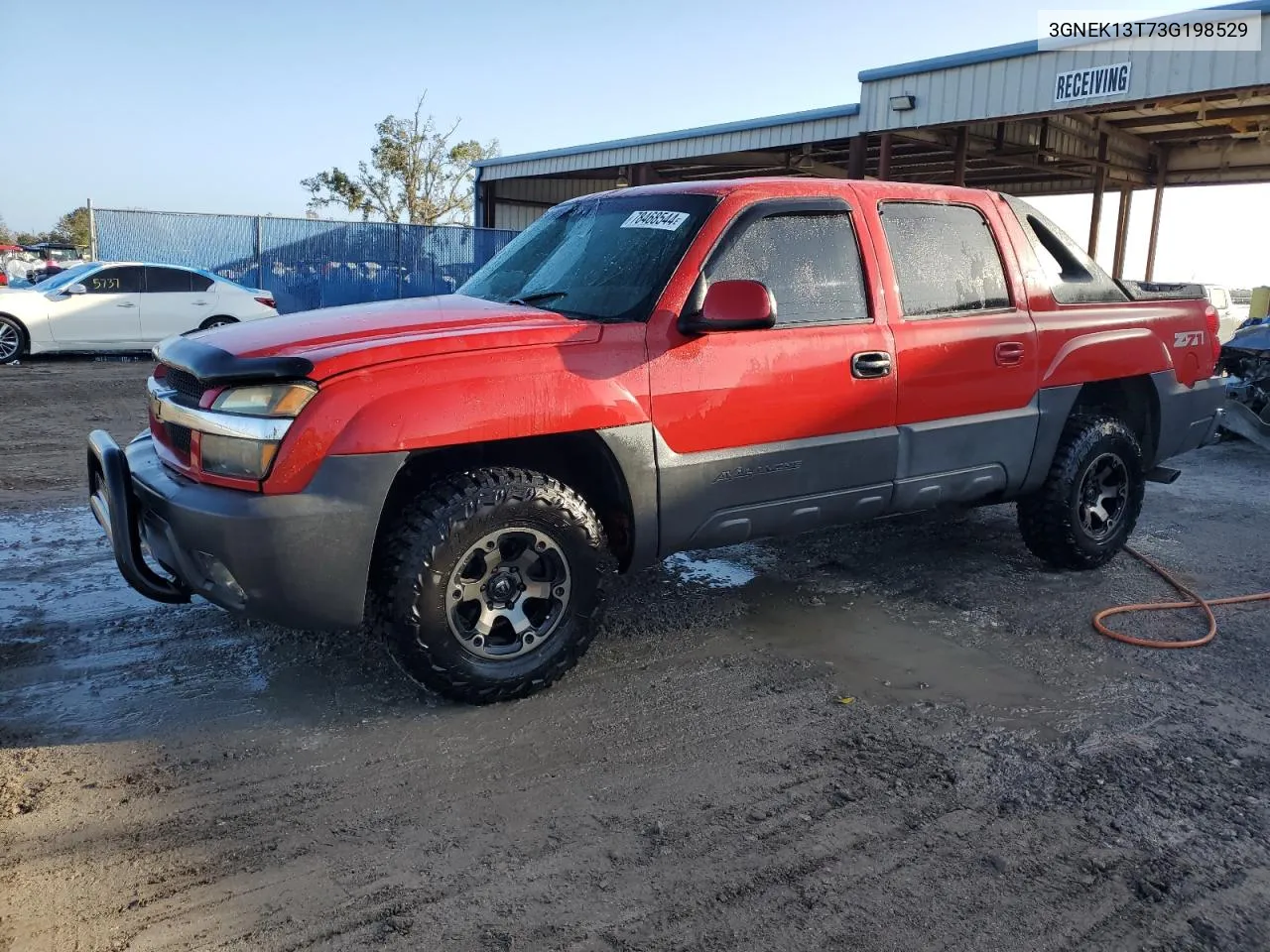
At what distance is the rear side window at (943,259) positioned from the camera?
4.27 metres

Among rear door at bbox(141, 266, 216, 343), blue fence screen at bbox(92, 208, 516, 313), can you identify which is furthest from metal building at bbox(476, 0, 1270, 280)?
rear door at bbox(141, 266, 216, 343)

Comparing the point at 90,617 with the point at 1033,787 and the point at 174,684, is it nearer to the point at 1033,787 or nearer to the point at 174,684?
the point at 174,684

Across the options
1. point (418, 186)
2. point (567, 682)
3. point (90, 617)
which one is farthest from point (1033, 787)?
point (418, 186)

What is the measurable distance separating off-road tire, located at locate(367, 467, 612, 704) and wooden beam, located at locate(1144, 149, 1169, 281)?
24.6 metres

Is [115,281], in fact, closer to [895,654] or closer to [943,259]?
[943,259]

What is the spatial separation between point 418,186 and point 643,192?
1397 inches

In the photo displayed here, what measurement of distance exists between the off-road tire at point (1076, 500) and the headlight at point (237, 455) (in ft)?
12.4

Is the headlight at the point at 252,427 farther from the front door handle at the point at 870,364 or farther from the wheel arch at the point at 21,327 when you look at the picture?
the wheel arch at the point at 21,327

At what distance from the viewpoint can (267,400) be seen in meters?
3.00

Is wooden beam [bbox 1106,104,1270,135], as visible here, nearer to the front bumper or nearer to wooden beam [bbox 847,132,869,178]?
wooden beam [bbox 847,132,869,178]

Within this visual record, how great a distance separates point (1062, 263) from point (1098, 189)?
62.7ft

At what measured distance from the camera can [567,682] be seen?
3641 millimetres

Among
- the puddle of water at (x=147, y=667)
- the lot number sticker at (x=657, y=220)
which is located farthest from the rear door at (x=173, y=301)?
the lot number sticker at (x=657, y=220)

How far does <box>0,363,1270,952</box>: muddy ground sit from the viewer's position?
2314 mm
